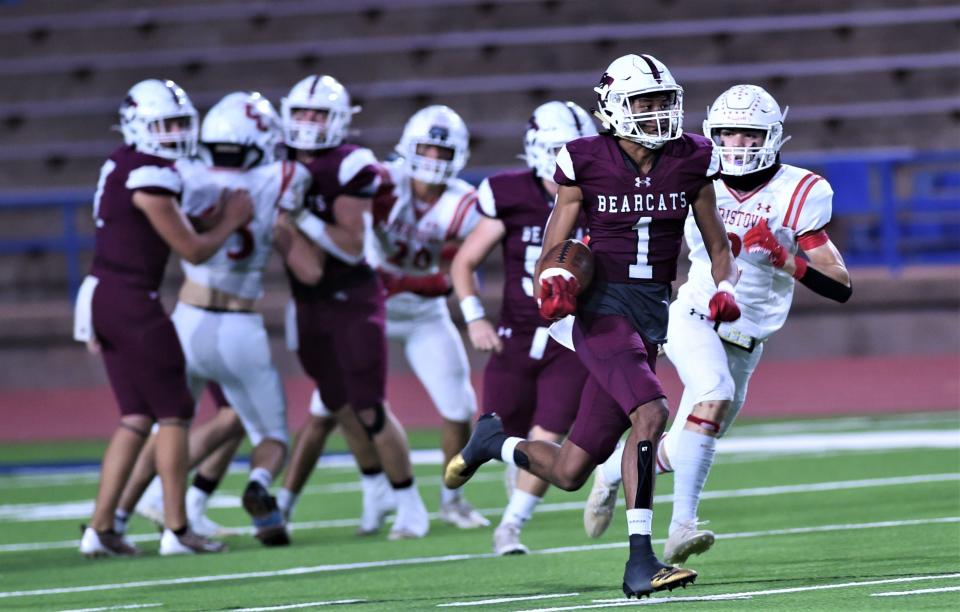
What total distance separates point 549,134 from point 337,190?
114 cm

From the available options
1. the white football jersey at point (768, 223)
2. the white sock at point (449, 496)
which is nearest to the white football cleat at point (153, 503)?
the white sock at point (449, 496)

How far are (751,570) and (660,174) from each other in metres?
1.51

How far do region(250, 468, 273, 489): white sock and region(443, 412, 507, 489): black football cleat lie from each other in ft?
5.21

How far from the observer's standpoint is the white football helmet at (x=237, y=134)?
26.6ft

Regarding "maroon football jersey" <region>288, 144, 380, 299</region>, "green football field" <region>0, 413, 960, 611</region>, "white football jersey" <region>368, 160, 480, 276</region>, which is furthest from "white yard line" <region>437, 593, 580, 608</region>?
"white football jersey" <region>368, 160, 480, 276</region>

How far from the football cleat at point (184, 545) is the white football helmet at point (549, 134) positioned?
2.22m

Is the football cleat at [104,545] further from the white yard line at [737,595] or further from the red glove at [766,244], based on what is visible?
the red glove at [766,244]

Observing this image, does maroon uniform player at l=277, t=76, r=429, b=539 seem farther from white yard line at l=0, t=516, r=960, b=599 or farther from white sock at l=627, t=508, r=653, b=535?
white sock at l=627, t=508, r=653, b=535

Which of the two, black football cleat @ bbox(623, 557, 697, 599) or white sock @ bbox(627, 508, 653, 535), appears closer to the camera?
black football cleat @ bbox(623, 557, 697, 599)

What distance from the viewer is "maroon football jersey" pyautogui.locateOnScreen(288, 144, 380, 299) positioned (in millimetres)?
8461

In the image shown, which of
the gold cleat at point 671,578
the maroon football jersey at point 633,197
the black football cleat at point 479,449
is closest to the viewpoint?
the gold cleat at point 671,578

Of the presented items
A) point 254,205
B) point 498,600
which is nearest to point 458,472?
point 498,600

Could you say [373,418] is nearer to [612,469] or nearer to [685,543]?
[612,469]

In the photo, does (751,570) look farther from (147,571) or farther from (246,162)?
(246,162)
